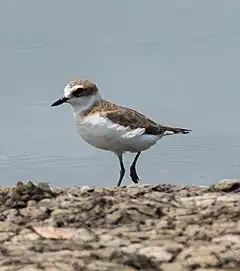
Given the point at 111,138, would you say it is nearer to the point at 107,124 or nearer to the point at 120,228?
the point at 107,124

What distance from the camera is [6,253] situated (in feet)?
13.3

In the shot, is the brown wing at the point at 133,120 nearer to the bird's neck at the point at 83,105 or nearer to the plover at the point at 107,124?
the plover at the point at 107,124

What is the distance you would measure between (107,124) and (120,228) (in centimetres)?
222

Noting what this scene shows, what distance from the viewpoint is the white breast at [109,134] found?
21.8ft

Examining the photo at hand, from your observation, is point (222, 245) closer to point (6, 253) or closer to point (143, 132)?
point (6, 253)

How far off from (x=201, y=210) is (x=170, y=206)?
0.52ft

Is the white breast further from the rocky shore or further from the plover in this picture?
the rocky shore

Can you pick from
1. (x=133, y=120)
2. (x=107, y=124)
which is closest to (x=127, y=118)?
(x=133, y=120)

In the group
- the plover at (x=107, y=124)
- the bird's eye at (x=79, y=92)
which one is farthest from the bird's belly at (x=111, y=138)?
the bird's eye at (x=79, y=92)

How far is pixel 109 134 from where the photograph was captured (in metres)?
6.64

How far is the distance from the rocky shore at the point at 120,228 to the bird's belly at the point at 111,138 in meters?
1.33

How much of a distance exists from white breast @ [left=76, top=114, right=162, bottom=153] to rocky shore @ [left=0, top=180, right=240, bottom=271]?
4.37ft

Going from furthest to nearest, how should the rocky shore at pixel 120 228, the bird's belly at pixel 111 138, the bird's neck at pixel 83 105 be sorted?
the bird's neck at pixel 83 105 < the bird's belly at pixel 111 138 < the rocky shore at pixel 120 228

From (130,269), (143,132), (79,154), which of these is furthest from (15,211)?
(79,154)
